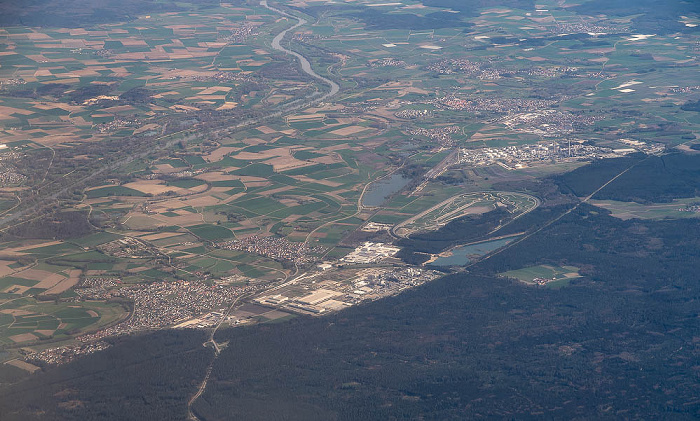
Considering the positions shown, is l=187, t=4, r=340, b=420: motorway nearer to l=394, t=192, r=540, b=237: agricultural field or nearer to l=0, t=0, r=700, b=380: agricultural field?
l=0, t=0, r=700, b=380: agricultural field

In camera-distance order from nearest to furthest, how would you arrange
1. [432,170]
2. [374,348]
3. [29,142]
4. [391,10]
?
[374,348]
[432,170]
[29,142]
[391,10]

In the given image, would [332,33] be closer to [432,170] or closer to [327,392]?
[432,170]

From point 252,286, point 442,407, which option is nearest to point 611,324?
point 442,407

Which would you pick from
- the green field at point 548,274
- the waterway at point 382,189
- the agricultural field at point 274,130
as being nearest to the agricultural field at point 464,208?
the agricultural field at point 274,130

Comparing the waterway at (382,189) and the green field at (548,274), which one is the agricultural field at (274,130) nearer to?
the green field at (548,274)

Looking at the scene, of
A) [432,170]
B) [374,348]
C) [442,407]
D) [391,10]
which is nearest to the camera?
[442,407]
